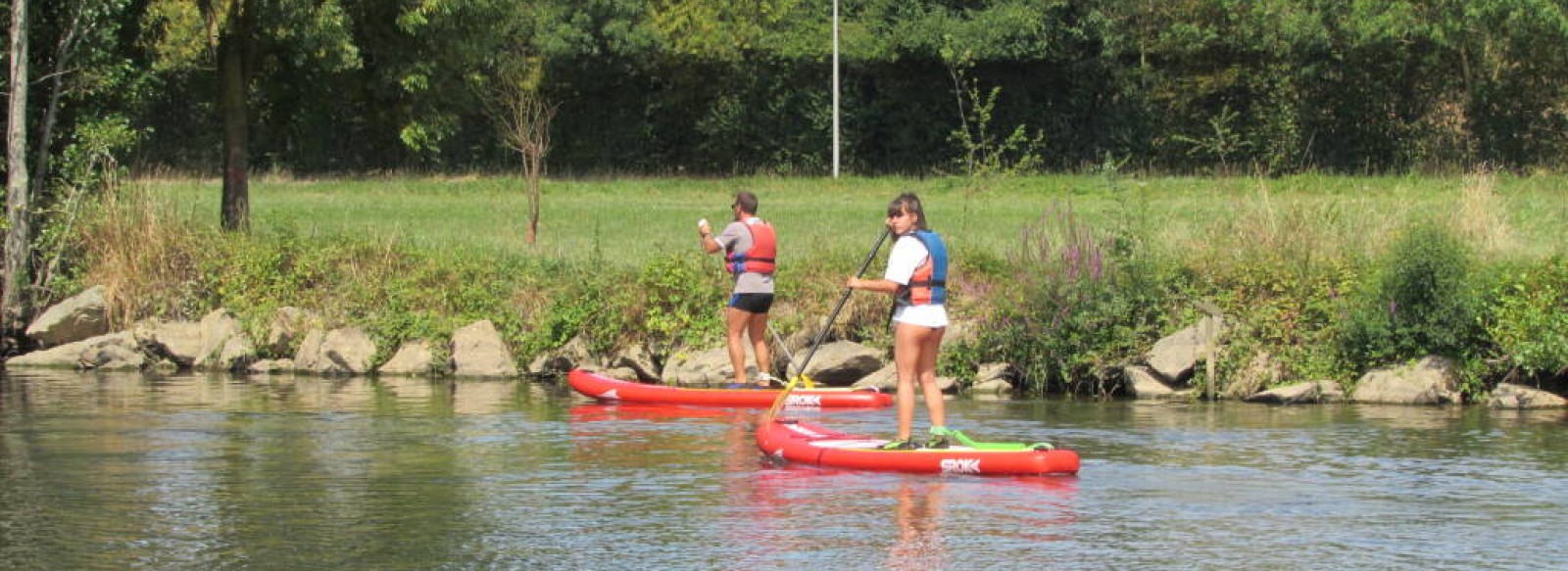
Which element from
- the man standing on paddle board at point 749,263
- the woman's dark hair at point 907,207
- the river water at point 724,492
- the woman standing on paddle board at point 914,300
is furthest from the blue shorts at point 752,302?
the woman's dark hair at point 907,207

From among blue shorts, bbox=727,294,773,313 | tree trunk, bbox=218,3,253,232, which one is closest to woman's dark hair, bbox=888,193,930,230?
blue shorts, bbox=727,294,773,313

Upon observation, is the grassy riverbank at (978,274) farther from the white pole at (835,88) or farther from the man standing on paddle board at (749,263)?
the white pole at (835,88)

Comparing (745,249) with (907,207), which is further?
(745,249)

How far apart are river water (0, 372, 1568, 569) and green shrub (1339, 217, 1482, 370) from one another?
0.81 meters

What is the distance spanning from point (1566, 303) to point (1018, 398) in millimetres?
5143

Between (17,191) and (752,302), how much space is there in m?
10.3

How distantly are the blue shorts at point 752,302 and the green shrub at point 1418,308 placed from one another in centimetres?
552

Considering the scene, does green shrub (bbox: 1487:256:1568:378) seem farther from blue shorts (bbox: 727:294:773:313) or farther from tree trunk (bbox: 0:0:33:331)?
tree trunk (bbox: 0:0:33:331)

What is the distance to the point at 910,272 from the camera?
1320 centimetres

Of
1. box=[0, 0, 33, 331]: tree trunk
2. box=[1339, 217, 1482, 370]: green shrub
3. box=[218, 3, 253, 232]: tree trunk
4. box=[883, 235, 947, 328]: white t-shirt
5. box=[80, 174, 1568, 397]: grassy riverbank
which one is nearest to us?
box=[883, 235, 947, 328]: white t-shirt

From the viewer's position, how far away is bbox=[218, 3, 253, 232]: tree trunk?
85.0 feet

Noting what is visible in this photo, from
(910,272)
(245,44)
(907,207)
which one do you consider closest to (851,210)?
(245,44)

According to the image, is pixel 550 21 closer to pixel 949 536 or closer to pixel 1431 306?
pixel 1431 306

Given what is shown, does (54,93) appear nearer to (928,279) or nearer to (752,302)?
(752,302)
